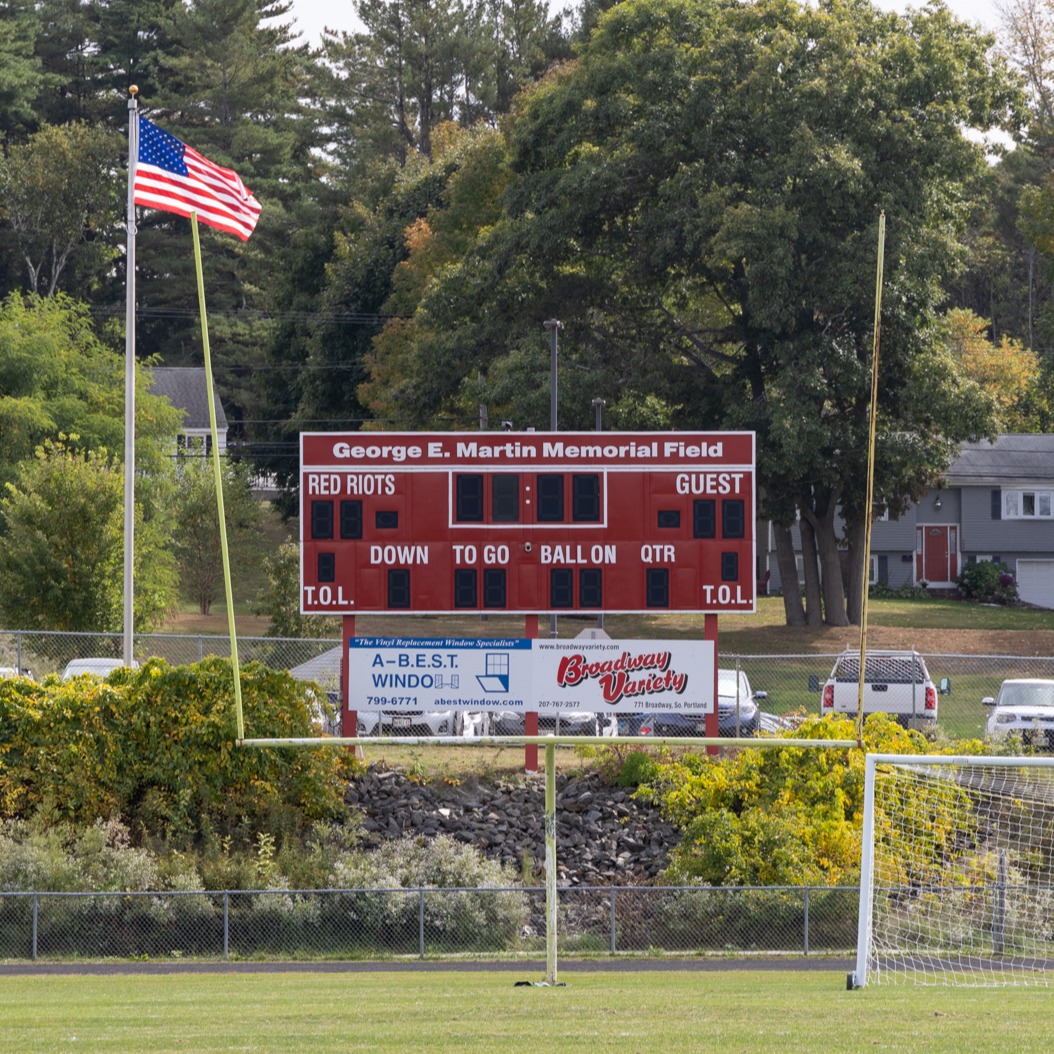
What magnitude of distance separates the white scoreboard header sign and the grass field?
7484 millimetres

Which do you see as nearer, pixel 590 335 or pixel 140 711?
pixel 140 711

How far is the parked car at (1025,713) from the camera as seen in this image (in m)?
25.7

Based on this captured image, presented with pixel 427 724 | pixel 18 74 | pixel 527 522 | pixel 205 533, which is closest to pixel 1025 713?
pixel 527 522

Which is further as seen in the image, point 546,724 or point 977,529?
point 977,529

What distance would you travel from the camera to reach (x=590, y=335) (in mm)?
44875

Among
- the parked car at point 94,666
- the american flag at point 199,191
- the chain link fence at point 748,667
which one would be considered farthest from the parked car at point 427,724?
the american flag at point 199,191

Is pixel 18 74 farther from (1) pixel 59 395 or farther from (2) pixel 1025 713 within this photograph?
(2) pixel 1025 713

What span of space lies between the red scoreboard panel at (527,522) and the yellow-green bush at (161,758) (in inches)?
76.6

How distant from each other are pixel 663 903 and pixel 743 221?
2408cm

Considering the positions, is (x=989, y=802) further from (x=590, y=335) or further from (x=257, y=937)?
(x=590, y=335)

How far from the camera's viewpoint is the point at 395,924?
64.5 feet

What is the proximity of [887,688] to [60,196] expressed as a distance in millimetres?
57181

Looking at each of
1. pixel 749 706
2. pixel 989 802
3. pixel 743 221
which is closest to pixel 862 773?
pixel 989 802

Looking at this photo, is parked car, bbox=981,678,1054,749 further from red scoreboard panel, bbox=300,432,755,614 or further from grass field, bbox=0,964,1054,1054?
grass field, bbox=0,964,1054,1054
